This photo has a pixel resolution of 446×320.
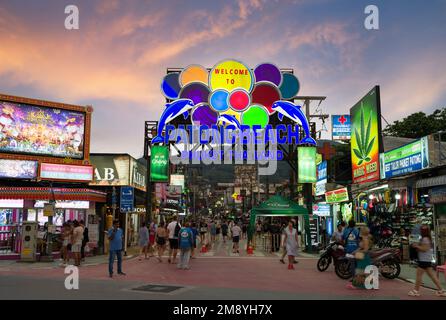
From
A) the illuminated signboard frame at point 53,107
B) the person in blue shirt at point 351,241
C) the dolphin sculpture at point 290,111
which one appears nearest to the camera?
the person in blue shirt at point 351,241

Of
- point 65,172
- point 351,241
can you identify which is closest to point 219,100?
point 65,172

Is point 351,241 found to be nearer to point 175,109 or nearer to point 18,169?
point 175,109

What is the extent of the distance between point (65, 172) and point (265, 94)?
47.2ft

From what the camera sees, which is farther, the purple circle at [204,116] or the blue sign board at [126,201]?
the purple circle at [204,116]

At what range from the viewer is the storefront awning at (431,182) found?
1593 cm

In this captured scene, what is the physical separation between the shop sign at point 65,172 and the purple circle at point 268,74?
43.3ft

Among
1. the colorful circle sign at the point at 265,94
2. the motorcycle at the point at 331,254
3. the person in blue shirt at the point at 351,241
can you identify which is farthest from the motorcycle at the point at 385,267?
the colorful circle sign at the point at 265,94

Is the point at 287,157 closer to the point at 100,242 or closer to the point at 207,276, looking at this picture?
the point at 100,242

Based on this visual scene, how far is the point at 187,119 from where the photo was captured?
31750 mm

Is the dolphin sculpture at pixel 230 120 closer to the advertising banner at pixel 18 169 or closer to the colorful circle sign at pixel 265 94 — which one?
the colorful circle sign at pixel 265 94

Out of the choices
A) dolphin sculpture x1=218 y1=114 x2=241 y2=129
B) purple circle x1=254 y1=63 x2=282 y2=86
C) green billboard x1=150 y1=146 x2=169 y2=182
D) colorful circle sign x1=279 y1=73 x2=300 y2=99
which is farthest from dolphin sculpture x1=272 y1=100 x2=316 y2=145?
green billboard x1=150 y1=146 x2=169 y2=182

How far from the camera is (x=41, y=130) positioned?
90.3ft

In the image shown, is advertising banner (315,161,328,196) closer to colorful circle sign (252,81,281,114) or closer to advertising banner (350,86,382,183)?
advertising banner (350,86,382,183)
